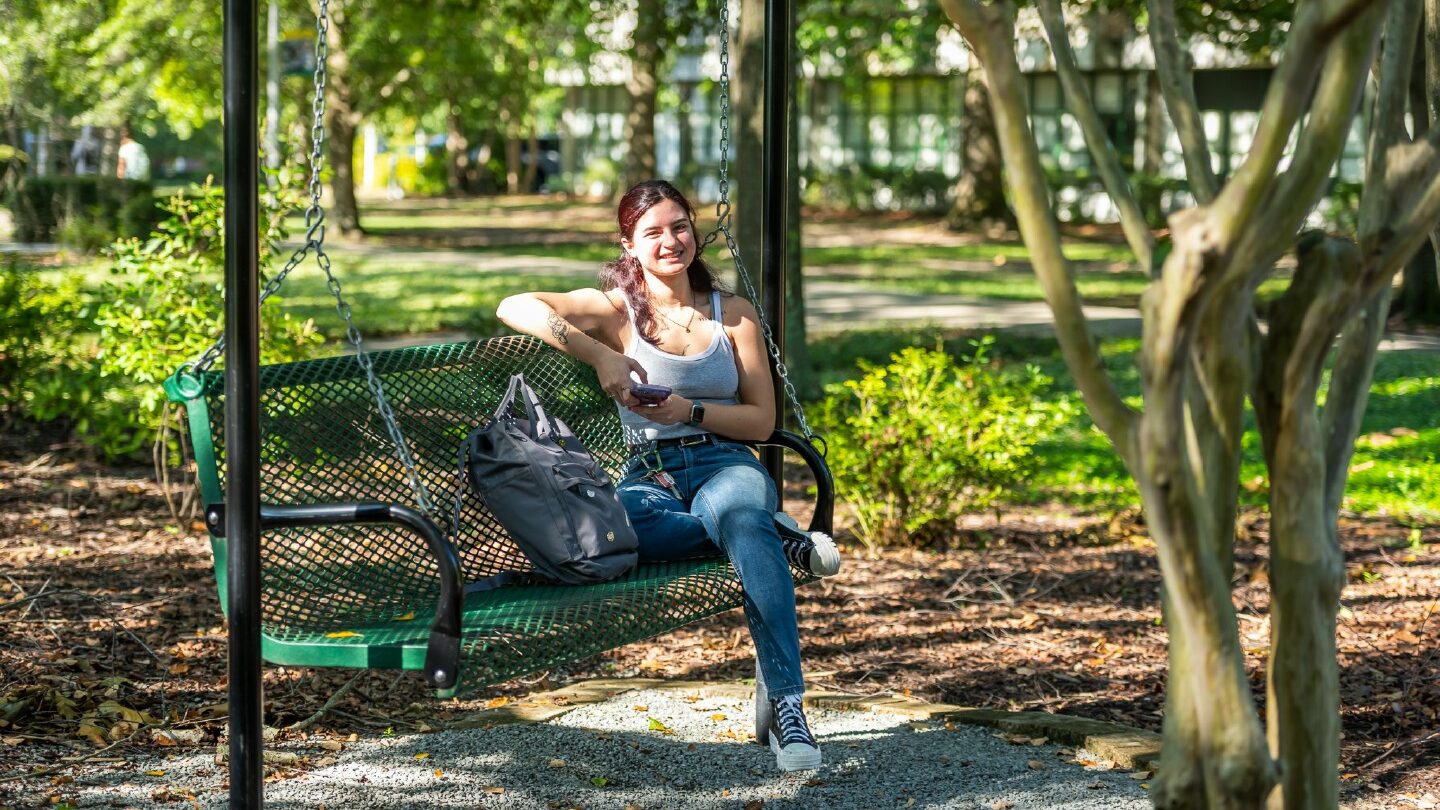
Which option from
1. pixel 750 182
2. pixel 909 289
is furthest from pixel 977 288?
pixel 750 182

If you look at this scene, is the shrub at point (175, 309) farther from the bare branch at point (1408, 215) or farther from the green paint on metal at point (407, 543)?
the bare branch at point (1408, 215)

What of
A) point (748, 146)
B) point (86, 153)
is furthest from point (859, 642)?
point (86, 153)

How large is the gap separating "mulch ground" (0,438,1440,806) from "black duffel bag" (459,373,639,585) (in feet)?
2.93

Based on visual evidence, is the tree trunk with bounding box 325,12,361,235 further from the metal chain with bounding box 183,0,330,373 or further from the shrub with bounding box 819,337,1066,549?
the metal chain with bounding box 183,0,330,373

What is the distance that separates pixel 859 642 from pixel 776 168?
5.71ft

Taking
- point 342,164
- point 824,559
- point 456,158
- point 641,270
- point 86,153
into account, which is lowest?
point 824,559

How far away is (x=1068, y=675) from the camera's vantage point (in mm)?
5008

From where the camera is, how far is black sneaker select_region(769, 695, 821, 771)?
3648mm

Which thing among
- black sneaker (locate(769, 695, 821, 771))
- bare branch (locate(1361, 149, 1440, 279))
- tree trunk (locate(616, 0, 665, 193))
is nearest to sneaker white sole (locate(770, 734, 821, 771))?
black sneaker (locate(769, 695, 821, 771))

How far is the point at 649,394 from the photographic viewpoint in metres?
4.14

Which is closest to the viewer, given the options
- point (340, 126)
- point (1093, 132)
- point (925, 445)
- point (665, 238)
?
point (1093, 132)

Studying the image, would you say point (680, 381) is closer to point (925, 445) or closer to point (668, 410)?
point (668, 410)

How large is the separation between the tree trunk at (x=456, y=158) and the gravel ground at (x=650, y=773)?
143 ft

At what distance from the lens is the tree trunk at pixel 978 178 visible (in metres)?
27.9
